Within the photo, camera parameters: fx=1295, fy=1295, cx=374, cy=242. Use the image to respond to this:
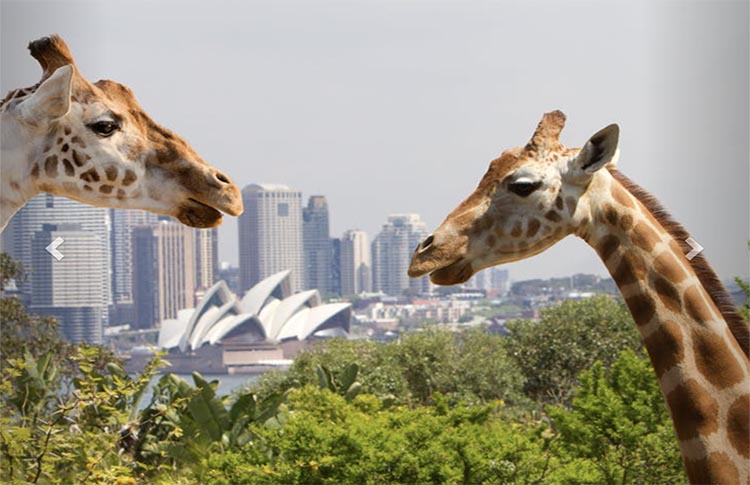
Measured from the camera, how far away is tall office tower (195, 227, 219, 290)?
139 metres

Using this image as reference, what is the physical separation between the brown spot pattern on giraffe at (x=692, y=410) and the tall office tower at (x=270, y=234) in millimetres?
152670

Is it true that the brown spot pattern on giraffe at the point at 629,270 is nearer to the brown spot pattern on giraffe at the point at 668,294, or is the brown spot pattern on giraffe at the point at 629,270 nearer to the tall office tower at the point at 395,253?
the brown spot pattern on giraffe at the point at 668,294

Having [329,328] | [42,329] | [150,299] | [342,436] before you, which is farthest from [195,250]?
[342,436]

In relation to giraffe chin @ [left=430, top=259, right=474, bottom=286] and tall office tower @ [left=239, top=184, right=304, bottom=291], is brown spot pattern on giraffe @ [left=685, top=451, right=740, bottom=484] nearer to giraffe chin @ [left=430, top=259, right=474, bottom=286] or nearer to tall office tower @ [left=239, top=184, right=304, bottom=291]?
giraffe chin @ [left=430, top=259, right=474, bottom=286]

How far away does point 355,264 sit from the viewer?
160625 millimetres

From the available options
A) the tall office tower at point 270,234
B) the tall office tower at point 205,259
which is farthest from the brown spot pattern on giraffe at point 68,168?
the tall office tower at point 270,234

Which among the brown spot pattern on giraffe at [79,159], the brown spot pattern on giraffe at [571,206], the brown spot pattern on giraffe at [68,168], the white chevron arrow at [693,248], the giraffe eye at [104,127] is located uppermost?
the giraffe eye at [104,127]

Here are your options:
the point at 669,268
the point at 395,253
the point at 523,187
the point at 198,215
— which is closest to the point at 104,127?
the point at 198,215

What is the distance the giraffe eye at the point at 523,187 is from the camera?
4250mm

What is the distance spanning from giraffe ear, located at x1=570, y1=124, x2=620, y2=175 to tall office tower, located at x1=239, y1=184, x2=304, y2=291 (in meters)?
152

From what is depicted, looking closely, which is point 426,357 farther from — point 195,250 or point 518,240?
point 195,250

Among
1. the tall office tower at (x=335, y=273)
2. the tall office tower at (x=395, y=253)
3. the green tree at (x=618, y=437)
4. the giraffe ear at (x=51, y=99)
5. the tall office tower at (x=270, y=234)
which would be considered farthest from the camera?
the tall office tower at (x=270, y=234)

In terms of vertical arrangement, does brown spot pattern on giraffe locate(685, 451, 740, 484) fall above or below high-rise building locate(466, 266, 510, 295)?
below

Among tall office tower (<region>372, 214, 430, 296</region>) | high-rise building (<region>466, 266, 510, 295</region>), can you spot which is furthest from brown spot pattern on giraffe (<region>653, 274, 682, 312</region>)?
high-rise building (<region>466, 266, 510, 295</region>)
